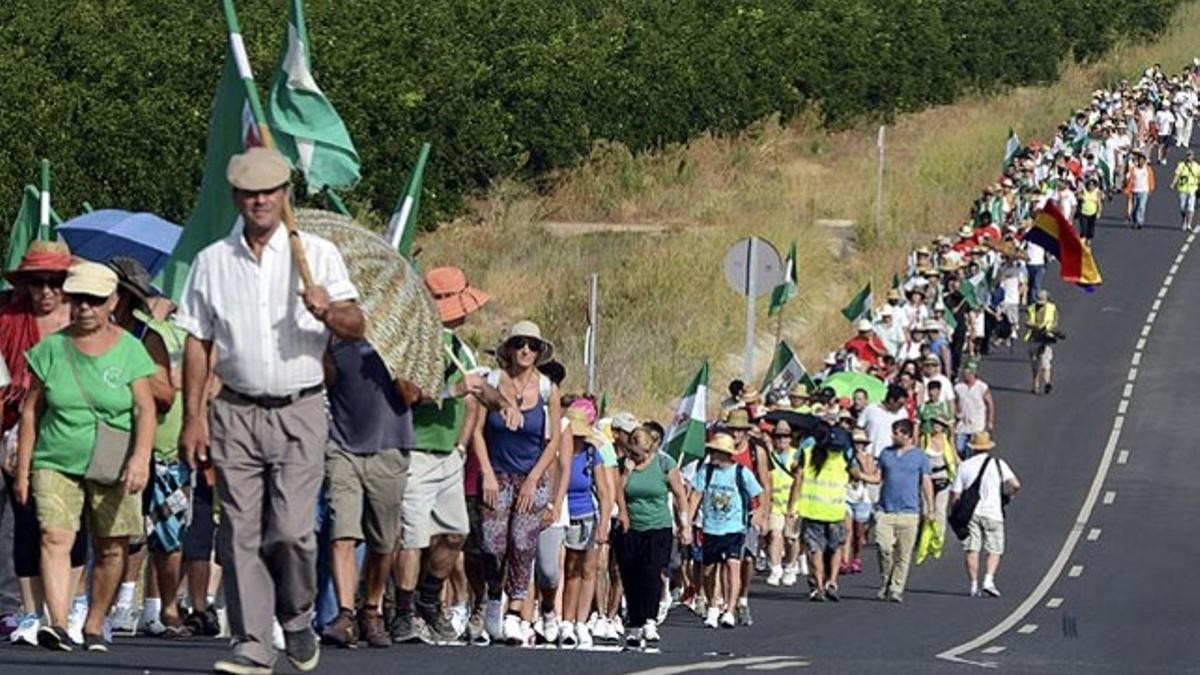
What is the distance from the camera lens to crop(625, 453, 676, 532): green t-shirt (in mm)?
20906

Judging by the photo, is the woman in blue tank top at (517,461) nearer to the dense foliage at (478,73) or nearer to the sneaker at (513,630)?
the sneaker at (513,630)

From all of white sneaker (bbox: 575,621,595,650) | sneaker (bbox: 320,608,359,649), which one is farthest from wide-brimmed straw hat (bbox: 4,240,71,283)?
white sneaker (bbox: 575,621,595,650)

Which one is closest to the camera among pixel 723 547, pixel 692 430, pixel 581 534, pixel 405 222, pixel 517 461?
pixel 405 222

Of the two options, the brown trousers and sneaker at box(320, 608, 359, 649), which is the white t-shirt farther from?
the brown trousers

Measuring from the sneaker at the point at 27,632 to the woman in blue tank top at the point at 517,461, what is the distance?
3295 millimetres

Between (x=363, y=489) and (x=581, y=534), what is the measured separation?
4.84m

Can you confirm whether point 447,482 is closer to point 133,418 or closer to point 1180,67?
point 133,418

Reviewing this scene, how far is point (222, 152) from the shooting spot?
566 inches

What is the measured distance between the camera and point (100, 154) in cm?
4966

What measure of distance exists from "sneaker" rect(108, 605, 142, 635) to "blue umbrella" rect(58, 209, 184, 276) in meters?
2.58

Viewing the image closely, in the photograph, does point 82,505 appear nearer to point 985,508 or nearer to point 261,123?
point 261,123

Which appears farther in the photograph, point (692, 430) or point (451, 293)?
point (692, 430)

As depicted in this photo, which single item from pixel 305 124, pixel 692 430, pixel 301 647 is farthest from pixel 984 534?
pixel 301 647

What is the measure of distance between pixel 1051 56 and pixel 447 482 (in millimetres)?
70353
